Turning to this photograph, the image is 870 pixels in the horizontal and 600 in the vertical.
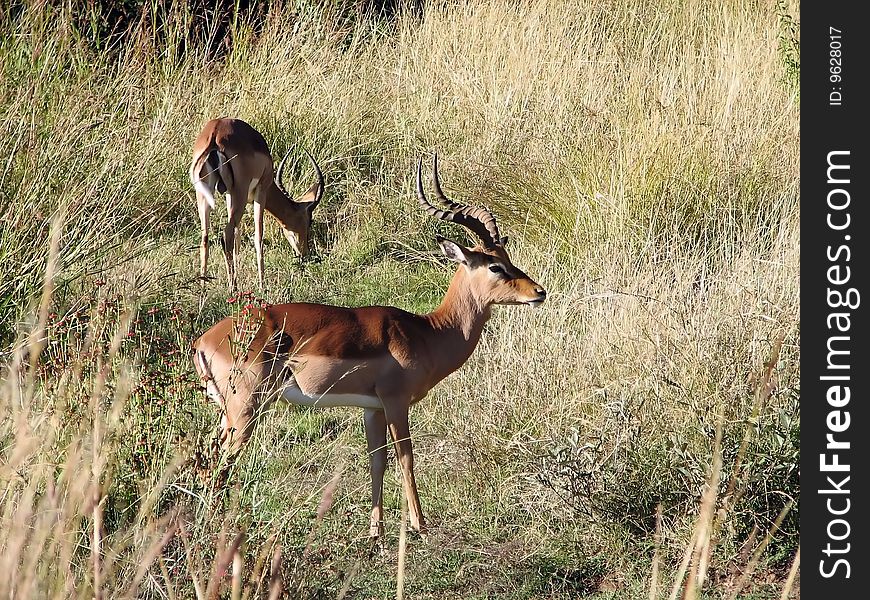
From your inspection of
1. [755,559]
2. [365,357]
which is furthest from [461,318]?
[755,559]

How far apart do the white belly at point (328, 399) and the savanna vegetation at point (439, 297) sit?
0.21m

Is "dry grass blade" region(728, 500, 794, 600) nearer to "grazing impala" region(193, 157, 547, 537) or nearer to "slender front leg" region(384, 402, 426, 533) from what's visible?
"slender front leg" region(384, 402, 426, 533)

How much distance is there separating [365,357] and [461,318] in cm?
59

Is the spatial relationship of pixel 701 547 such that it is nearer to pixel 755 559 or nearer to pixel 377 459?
pixel 755 559

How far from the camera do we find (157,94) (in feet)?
30.6

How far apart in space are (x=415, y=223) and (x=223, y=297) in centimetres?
168

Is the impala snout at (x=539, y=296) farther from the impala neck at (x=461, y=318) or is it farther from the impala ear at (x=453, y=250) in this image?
the impala ear at (x=453, y=250)

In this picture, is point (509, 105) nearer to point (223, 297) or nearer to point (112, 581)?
point (223, 297)

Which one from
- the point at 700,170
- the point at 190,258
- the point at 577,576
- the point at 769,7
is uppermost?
the point at 769,7

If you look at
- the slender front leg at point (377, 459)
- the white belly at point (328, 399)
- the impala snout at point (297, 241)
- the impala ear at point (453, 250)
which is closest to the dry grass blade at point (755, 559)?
the slender front leg at point (377, 459)

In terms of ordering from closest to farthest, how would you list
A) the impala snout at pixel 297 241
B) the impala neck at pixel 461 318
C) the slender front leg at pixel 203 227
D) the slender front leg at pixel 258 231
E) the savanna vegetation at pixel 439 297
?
the savanna vegetation at pixel 439 297 < the impala neck at pixel 461 318 < the slender front leg at pixel 203 227 < the slender front leg at pixel 258 231 < the impala snout at pixel 297 241

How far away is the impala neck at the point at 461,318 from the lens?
505 cm

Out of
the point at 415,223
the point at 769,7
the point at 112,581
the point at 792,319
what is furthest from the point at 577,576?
the point at 769,7

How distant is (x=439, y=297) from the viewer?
7.46 metres
